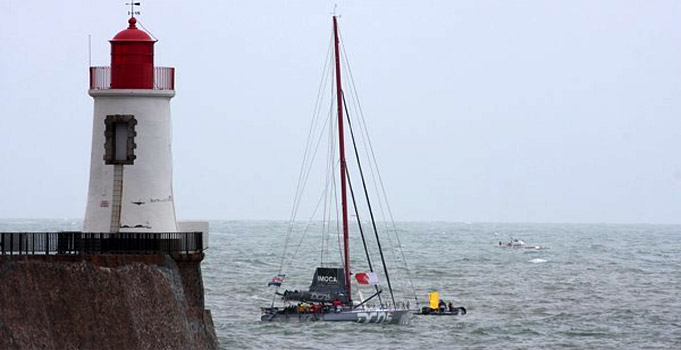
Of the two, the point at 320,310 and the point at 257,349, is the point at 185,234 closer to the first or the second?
the point at 257,349

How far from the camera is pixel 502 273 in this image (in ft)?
347

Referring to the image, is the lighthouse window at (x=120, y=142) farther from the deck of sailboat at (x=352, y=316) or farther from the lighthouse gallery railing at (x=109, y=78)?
the deck of sailboat at (x=352, y=316)

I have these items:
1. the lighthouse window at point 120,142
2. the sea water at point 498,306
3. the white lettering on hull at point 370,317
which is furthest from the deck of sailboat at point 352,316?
the lighthouse window at point 120,142

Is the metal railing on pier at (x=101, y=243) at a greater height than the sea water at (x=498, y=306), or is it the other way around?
the metal railing on pier at (x=101, y=243)

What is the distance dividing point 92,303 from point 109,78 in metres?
6.08

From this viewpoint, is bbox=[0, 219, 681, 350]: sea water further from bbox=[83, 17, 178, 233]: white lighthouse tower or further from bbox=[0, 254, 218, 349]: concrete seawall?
bbox=[0, 254, 218, 349]: concrete seawall

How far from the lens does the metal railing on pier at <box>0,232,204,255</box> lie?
3062 centimetres

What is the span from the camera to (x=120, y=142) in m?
33.0

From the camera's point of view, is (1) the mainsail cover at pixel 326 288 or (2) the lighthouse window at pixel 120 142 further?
(1) the mainsail cover at pixel 326 288

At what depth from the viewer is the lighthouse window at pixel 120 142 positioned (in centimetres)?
3288

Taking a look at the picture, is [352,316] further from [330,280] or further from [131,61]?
[131,61]

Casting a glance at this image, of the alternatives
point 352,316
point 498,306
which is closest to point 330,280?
point 352,316

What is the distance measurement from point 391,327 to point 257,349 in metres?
10.7

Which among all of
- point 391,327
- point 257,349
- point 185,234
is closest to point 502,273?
point 391,327
